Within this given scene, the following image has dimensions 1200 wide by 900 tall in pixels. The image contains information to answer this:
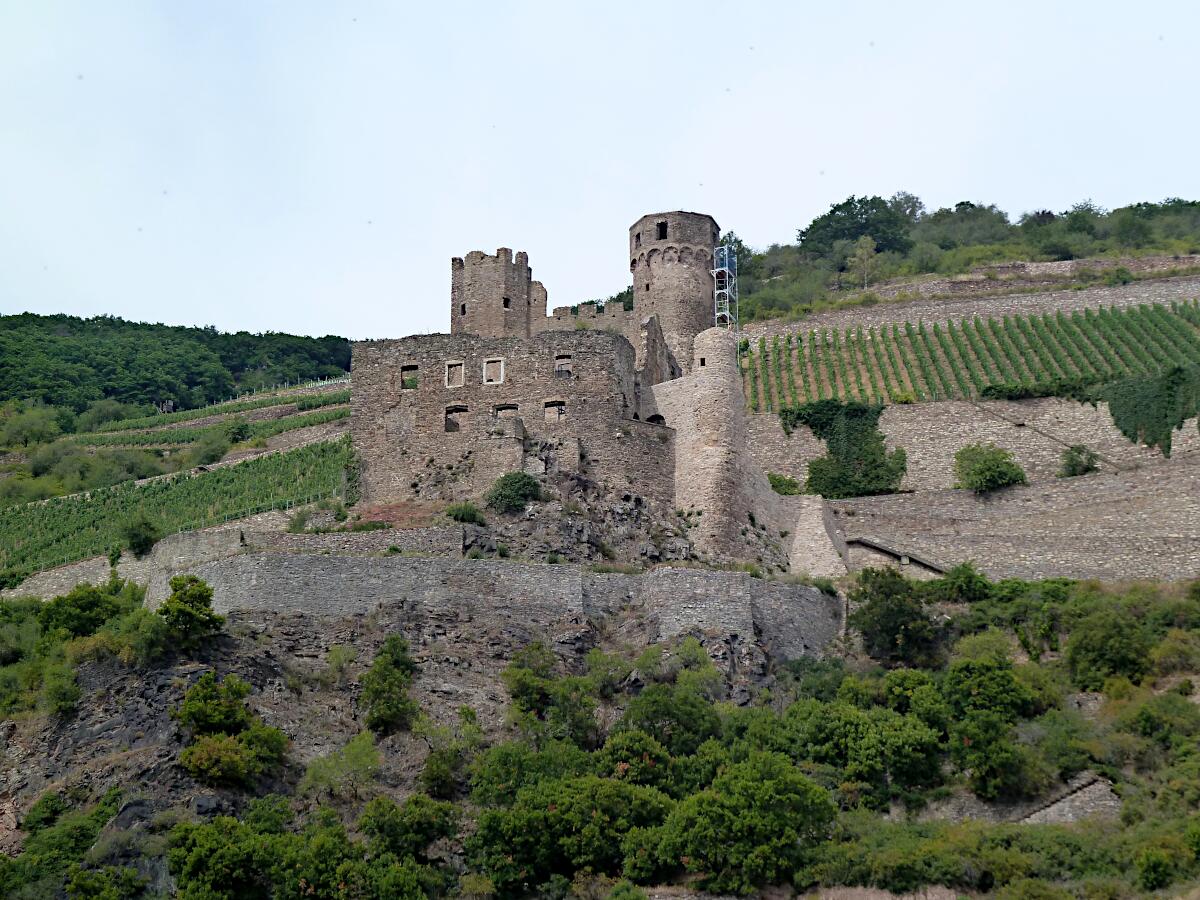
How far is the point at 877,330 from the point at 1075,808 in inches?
1404

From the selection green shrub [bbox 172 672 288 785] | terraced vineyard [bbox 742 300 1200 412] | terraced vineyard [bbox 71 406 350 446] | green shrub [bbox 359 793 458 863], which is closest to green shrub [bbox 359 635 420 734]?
green shrub [bbox 172 672 288 785]

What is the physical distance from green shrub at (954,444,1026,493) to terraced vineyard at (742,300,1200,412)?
583 cm

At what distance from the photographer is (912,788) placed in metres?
34.2

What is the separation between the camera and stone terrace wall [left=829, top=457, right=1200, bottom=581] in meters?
43.4

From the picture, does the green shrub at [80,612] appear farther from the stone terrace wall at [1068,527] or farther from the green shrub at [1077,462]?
the green shrub at [1077,462]

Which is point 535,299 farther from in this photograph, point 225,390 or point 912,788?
point 225,390

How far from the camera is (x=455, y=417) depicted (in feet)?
153

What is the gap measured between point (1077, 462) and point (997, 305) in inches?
669

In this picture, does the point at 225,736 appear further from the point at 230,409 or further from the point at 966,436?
the point at 230,409

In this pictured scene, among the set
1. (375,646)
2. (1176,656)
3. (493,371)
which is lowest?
(1176,656)

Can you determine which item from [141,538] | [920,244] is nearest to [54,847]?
[141,538]

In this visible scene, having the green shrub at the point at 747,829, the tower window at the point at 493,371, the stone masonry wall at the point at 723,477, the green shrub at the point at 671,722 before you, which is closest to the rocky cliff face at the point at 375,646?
the green shrub at the point at 671,722

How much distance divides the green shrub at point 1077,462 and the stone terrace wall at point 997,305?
1465 cm

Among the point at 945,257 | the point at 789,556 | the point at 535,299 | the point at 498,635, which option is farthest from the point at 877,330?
the point at 498,635
